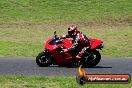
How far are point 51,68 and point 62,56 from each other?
29.8 inches

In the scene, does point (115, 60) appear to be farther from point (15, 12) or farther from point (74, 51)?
point (15, 12)

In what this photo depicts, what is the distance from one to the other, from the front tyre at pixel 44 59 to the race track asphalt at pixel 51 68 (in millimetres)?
190

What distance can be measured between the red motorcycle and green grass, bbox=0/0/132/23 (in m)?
20.3

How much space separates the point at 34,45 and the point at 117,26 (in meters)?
12.3

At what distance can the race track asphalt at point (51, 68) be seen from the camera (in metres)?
15.6

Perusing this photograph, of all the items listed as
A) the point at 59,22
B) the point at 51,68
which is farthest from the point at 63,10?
the point at 51,68

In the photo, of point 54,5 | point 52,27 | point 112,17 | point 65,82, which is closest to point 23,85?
point 65,82

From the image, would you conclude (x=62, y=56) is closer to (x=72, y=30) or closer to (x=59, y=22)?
(x=72, y=30)

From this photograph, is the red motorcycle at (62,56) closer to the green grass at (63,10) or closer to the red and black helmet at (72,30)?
the red and black helmet at (72,30)

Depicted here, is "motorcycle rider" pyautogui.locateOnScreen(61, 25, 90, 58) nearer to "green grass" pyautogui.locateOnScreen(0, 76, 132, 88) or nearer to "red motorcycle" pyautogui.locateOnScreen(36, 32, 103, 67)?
"red motorcycle" pyautogui.locateOnScreen(36, 32, 103, 67)

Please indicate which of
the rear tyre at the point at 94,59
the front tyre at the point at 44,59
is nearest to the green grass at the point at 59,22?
the front tyre at the point at 44,59

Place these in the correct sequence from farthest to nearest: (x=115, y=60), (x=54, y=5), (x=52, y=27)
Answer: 1. (x=54, y=5)
2. (x=52, y=27)
3. (x=115, y=60)

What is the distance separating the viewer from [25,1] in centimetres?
4459

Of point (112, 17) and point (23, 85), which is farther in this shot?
point (112, 17)
